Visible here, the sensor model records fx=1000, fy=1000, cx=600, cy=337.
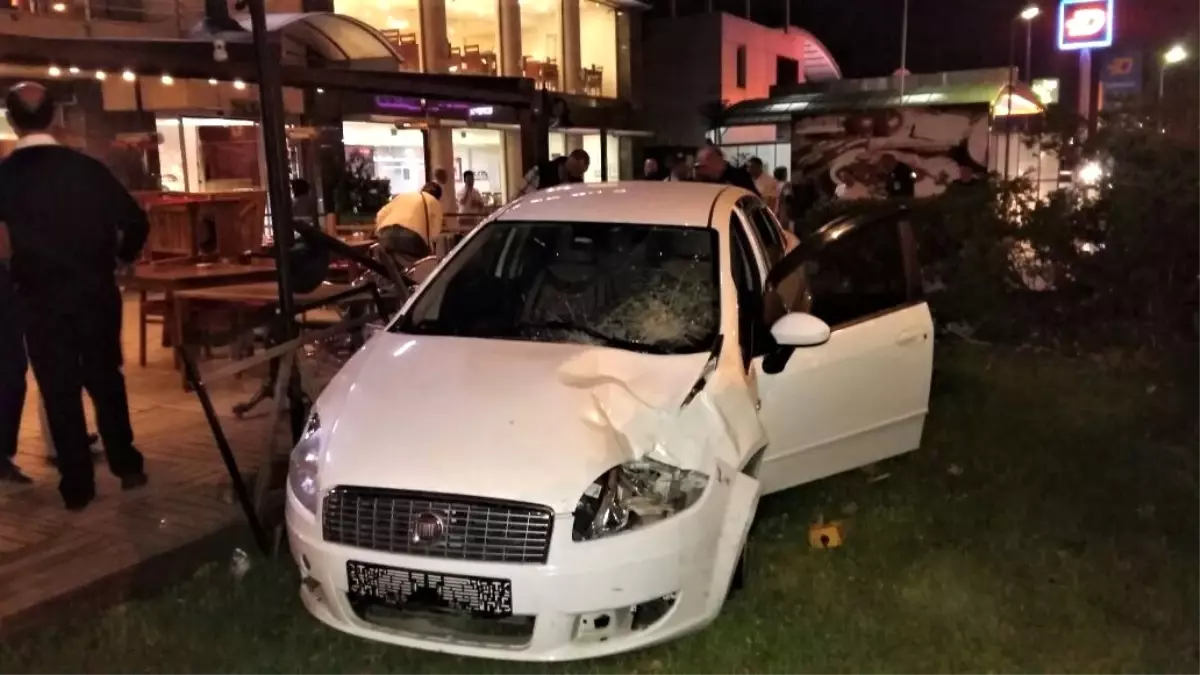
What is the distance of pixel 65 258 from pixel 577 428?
279 cm

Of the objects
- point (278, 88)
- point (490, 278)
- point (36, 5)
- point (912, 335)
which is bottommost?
point (912, 335)

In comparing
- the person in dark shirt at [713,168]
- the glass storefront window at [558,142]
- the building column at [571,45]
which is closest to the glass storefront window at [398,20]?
the glass storefront window at [558,142]

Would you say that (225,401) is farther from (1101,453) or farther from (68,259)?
(1101,453)

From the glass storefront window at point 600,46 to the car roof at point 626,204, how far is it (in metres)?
22.7

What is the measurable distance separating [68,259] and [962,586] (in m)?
4.40

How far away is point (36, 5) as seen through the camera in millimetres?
12203

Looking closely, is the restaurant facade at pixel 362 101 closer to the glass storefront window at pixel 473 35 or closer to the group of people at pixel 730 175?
the glass storefront window at pixel 473 35

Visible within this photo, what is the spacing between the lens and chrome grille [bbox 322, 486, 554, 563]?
3.34 meters

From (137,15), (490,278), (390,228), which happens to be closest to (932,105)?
(390,228)

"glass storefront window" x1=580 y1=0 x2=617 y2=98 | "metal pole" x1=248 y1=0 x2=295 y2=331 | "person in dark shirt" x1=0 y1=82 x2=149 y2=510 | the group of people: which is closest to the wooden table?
"person in dark shirt" x1=0 y1=82 x2=149 y2=510

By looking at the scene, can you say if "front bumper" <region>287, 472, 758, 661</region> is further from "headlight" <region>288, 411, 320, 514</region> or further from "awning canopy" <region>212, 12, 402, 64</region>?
"awning canopy" <region>212, 12, 402, 64</region>

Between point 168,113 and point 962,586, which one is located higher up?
point 168,113

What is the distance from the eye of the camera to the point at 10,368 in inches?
210

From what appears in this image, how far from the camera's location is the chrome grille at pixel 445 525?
10.9 ft
